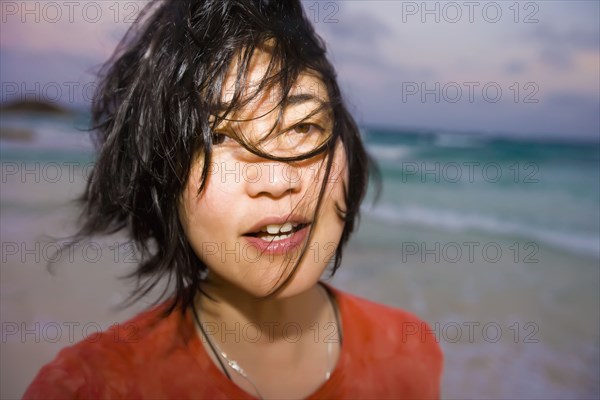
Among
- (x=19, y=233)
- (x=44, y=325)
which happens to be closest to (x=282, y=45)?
(x=44, y=325)

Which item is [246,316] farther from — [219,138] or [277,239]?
[219,138]

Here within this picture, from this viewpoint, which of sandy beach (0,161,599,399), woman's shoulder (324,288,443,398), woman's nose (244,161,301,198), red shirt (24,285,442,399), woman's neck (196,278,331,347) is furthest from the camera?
sandy beach (0,161,599,399)

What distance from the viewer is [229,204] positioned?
1031 millimetres

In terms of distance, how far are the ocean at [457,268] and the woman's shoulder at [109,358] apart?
0.63 m

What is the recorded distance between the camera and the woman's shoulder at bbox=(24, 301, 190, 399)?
110 cm

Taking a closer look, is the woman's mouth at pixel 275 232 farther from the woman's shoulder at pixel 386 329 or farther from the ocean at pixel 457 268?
the ocean at pixel 457 268

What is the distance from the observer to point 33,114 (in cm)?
814

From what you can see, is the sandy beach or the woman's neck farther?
the sandy beach

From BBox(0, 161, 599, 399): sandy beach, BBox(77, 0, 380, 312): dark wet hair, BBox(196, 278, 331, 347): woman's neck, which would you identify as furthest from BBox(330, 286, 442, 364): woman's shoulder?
BBox(0, 161, 599, 399): sandy beach

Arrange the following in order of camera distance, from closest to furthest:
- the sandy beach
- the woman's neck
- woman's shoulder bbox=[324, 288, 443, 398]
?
1. the woman's neck
2. woman's shoulder bbox=[324, 288, 443, 398]
3. the sandy beach

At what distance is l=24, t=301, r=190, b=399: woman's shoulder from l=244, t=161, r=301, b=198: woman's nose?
451 mm

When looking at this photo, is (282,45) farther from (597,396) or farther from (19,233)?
(19,233)

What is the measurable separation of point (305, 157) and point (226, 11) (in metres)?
0.33

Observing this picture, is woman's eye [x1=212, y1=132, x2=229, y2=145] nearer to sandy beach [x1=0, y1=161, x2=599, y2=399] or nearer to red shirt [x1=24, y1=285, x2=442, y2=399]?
red shirt [x1=24, y1=285, x2=442, y2=399]
